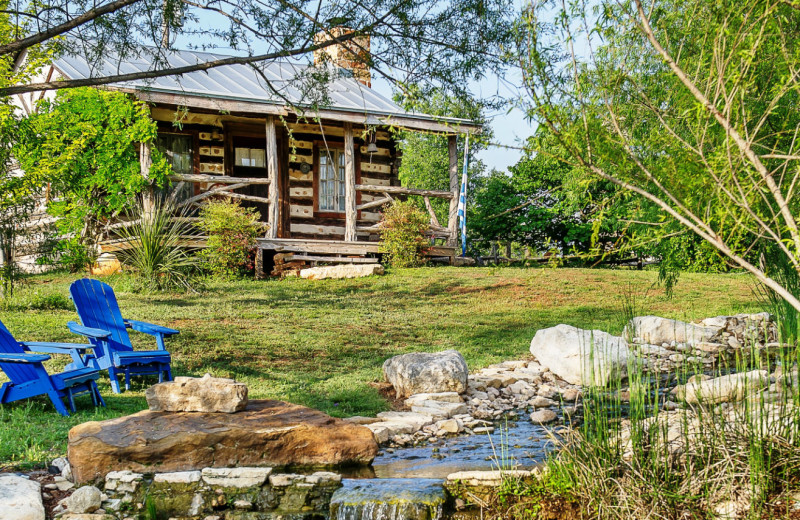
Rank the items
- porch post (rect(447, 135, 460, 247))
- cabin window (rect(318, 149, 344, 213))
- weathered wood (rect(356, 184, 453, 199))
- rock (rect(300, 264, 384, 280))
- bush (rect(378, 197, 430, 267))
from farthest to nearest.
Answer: cabin window (rect(318, 149, 344, 213)), porch post (rect(447, 135, 460, 247)), weathered wood (rect(356, 184, 453, 199)), bush (rect(378, 197, 430, 267)), rock (rect(300, 264, 384, 280))

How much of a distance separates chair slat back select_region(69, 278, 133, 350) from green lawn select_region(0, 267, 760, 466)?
58 cm

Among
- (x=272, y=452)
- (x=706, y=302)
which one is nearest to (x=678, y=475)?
(x=272, y=452)

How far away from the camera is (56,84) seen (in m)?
4.71

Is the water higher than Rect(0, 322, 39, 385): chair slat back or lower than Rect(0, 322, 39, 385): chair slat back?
lower

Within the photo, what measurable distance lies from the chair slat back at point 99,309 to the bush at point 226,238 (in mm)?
5923

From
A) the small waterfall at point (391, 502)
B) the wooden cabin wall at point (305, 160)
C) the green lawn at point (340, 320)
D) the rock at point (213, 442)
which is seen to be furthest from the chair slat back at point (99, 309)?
the wooden cabin wall at point (305, 160)

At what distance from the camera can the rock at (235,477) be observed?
412cm

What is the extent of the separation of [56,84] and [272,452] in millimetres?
2822

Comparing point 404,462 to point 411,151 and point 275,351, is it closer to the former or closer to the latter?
point 275,351

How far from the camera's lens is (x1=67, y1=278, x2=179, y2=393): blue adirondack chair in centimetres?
604

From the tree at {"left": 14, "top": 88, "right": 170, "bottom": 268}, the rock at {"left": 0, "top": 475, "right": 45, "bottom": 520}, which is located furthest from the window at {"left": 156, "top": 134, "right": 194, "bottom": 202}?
the rock at {"left": 0, "top": 475, "right": 45, "bottom": 520}

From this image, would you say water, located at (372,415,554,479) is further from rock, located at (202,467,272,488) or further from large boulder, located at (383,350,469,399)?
large boulder, located at (383,350,469,399)

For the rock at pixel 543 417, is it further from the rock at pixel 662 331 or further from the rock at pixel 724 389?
the rock at pixel 662 331

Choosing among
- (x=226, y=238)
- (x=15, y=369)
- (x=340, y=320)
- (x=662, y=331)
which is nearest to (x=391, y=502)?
(x=15, y=369)
